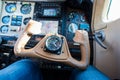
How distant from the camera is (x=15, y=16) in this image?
6.37ft

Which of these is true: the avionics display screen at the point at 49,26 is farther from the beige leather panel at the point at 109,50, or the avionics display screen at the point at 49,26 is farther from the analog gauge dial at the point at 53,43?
the analog gauge dial at the point at 53,43

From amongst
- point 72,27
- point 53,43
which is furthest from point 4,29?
point 53,43

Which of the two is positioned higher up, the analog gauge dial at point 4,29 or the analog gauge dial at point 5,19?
the analog gauge dial at point 5,19

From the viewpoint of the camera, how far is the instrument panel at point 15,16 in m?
1.90

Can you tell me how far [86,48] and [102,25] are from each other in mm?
382

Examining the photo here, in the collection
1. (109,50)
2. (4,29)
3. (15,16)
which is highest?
(15,16)

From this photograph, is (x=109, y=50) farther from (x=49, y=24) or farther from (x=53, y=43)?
(x=49, y=24)

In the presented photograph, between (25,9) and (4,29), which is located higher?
(25,9)

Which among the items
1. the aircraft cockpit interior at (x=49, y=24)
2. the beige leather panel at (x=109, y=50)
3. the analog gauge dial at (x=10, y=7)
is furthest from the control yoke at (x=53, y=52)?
the analog gauge dial at (x=10, y=7)

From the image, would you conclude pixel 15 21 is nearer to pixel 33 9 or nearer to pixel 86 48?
pixel 33 9

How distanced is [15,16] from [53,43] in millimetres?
885

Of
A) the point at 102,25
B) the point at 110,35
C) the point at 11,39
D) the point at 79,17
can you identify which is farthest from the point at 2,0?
the point at 110,35

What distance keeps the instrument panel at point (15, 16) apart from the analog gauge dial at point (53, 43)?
743 millimetres

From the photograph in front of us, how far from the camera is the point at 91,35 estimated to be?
171 centimetres
